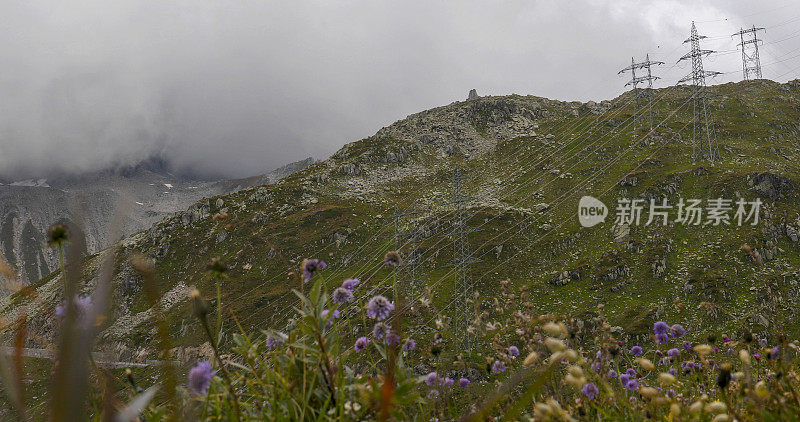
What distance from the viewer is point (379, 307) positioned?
3121mm

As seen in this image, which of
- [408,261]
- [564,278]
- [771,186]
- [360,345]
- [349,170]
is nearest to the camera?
[360,345]

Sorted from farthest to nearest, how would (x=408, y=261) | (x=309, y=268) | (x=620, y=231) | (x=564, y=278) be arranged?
(x=620, y=231) < (x=564, y=278) < (x=408, y=261) < (x=309, y=268)

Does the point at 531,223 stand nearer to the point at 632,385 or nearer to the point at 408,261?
the point at 408,261

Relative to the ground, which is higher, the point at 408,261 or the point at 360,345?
the point at 360,345

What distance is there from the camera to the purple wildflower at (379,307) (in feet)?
9.99

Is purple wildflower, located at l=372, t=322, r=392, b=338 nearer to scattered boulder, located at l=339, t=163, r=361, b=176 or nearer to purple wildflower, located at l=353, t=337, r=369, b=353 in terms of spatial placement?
purple wildflower, located at l=353, t=337, r=369, b=353

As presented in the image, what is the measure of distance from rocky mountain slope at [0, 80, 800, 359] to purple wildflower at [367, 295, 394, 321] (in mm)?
280

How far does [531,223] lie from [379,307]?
61463 mm

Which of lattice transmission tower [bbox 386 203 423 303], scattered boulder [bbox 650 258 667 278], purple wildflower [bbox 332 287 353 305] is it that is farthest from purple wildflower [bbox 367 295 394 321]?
scattered boulder [bbox 650 258 667 278]

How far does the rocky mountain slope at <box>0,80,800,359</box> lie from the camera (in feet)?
131

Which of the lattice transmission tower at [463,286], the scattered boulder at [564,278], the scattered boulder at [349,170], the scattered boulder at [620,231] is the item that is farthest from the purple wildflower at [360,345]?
the scattered boulder at [349,170]

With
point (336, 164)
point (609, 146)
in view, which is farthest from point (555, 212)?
point (336, 164)

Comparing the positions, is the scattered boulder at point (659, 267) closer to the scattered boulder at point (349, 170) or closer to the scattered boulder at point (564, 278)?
the scattered boulder at point (564, 278)

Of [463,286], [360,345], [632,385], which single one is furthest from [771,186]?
[360,345]
